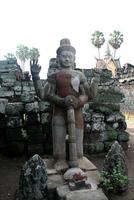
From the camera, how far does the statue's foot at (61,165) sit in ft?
14.9

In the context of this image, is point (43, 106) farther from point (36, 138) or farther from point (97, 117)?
point (97, 117)

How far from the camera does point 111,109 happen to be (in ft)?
24.9

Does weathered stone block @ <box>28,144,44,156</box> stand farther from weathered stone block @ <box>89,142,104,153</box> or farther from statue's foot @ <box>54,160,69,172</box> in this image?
statue's foot @ <box>54,160,69,172</box>

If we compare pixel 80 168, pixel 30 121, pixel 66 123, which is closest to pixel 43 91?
pixel 66 123

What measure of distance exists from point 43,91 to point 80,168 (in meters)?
1.26

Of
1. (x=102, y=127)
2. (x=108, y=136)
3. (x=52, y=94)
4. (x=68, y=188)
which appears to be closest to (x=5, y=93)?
(x=102, y=127)

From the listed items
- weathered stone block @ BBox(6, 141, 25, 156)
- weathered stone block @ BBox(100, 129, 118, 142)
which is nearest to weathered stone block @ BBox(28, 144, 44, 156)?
weathered stone block @ BBox(6, 141, 25, 156)

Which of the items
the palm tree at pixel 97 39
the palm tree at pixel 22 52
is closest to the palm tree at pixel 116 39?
the palm tree at pixel 97 39

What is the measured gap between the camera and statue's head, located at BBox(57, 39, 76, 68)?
4707 millimetres

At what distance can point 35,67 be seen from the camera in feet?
14.8

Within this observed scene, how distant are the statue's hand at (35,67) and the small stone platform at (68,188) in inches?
56.0

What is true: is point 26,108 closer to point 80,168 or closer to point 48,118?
point 48,118

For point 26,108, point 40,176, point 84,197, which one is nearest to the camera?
point 84,197

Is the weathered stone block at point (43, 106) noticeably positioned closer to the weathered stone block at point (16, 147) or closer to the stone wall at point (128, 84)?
the weathered stone block at point (16, 147)
